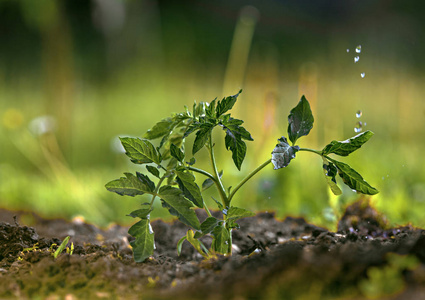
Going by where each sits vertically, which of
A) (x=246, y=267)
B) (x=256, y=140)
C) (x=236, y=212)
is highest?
(x=256, y=140)

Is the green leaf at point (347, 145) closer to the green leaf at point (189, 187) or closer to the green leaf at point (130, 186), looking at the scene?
the green leaf at point (189, 187)

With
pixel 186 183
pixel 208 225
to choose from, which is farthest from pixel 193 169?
pixel 208 225

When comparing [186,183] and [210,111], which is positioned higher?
[210,111]

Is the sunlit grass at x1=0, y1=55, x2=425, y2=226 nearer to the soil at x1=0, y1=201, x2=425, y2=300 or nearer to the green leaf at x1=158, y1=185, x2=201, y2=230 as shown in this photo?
the soil at x1=0, y1=201, x2=425, y2=300

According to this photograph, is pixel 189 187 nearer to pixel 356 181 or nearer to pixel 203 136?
pixel 203 136

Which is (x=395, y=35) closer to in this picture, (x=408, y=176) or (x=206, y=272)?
(x=408, y=176)

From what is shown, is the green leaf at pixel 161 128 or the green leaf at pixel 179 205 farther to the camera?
the green leaf at pixel 161 128

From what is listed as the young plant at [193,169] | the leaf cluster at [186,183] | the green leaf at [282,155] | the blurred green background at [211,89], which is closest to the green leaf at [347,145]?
the young plant at [193,169]

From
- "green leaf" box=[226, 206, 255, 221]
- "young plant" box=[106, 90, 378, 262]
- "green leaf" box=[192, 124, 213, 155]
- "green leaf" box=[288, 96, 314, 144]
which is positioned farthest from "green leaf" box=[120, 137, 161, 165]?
"green leaf" box=[288, 96, 314, 144]
